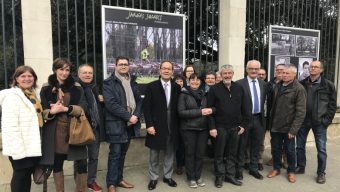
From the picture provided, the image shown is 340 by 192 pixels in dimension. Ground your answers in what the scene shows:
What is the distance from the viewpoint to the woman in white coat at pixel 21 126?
296 cm

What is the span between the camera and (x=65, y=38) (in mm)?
5398

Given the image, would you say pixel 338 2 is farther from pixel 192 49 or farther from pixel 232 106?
pixel 232 106

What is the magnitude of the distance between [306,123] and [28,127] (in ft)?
12.9

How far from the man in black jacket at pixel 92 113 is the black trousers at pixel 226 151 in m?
1.63

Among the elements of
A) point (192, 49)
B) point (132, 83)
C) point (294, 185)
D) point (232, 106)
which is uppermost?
point (192, 49)

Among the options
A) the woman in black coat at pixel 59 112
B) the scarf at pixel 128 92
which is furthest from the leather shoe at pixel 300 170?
the woman in black coat at pixel 59 112

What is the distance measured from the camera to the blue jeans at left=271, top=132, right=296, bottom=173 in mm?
4762

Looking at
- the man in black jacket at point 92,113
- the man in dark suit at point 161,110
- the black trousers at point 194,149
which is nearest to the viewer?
the man in black jacket at point 92,113

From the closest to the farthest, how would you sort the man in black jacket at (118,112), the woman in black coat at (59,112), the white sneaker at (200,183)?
the woman in black coat at (59,112)
the man in black jacket at (118,112)
the white sneaker at (200,183)

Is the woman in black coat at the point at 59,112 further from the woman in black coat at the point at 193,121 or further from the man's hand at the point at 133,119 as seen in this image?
the woman in black coat at the point at 193,121

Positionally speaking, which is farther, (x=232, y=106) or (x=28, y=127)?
(x=232, y=106)

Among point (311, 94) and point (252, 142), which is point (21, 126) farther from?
point (311, 94)

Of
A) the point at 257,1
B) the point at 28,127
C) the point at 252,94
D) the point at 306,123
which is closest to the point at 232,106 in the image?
the point at 252,94

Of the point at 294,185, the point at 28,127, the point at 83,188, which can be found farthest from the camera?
the point at 294,185
